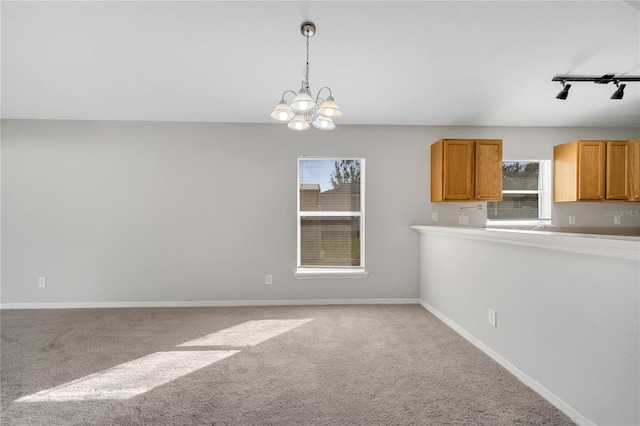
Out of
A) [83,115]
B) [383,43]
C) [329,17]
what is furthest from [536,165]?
[83,115]

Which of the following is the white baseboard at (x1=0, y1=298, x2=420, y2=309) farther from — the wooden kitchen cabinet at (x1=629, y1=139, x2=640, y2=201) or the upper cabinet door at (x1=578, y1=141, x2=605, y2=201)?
the wooden kitchen cabinet at (x1=629, y1=139, x2=640, y2=201)

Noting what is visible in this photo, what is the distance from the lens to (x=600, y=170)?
11.6 ft

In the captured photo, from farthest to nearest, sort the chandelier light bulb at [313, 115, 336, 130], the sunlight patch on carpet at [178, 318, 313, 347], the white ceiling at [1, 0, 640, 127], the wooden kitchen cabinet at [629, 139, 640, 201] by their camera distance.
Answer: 1. the wooden kitchen cabinet at [629, 139, 640, 201]
2. the sunlight patch on carpet at [178, 318, 313, 347]
3. the white ceiling at [1, 0, 640, 127]
4. the chandelier light bulb at [313, 115, 336, 130]

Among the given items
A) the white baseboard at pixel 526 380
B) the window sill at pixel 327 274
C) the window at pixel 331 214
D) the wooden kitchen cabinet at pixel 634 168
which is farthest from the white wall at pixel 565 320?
the wooden kitchen cabinet at pixel 634 168

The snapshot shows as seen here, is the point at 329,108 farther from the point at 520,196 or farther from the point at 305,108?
the point at 520,196

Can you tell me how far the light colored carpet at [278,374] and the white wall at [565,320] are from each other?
20 centimetres

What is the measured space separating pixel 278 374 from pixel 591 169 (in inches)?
171

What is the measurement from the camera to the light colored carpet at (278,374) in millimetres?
1662

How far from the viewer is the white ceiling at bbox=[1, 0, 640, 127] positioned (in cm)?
225

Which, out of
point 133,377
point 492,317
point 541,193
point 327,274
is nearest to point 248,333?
point 133,377

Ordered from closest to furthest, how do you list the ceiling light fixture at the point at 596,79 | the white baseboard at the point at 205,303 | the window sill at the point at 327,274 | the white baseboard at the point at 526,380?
the white baseboard at the point at 526,380 → the ceiling light fixture at the point at 596,79 → the white baseboard at the point at 205,303 → the window sill at the point at 327,274

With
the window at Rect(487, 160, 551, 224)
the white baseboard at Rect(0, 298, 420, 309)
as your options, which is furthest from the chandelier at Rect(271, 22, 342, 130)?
the window at Rect(487, 160, 551, 224)

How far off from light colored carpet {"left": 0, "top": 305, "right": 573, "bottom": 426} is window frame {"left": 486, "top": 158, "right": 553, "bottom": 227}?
6.10ft

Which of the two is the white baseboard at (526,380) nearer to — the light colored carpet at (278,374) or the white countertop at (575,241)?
the light colored carpet at (278,374)
